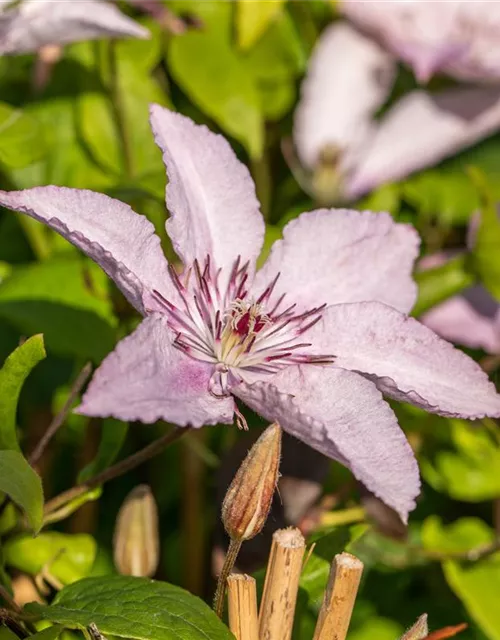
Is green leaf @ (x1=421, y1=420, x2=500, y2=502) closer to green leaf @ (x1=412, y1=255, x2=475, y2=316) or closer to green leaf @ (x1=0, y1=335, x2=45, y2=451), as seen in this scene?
green leaf @ (x1=412, y1=255, x2=475, y2=316)

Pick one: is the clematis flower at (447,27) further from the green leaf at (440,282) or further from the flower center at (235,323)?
the flower center at (235,323)

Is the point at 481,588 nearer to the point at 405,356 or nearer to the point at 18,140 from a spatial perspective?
the point at 405,356

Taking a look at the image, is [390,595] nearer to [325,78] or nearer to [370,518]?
[370,518]

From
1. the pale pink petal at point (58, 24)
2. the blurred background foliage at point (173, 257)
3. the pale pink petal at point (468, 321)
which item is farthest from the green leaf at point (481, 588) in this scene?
the pale pink petal at point (58, 24)

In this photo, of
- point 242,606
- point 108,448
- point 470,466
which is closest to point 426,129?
point 470,466

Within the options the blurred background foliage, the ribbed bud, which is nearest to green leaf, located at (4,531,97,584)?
the blurred background foliage
